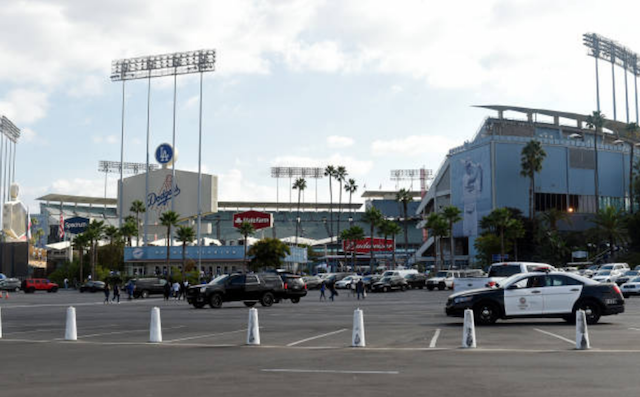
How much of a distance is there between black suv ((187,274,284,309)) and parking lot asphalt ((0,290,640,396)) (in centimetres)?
1395

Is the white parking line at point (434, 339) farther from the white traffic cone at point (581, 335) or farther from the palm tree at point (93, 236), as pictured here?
the palm tree at point (93, 236)

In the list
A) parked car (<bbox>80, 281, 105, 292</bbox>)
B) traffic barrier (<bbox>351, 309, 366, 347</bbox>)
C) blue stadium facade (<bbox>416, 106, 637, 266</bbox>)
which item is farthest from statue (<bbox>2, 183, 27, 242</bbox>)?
traffic barrier (<bbox>351, 309, 366, 347</bbox>)

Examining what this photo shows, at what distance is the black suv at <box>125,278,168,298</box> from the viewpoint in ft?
179

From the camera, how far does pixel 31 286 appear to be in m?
73.3

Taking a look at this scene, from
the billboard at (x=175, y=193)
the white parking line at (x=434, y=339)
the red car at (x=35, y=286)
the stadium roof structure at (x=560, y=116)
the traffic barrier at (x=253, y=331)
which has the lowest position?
the red car at (x=35, y=286)

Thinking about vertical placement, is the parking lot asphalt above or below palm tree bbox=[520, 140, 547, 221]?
below

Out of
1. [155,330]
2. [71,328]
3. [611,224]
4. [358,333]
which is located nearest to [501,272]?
[358,333]

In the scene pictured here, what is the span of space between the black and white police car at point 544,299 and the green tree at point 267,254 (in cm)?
6183

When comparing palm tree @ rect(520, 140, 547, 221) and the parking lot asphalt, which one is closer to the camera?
the parking lot asphalt

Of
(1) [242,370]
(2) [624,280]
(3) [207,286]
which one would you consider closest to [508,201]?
(2) [624,280]

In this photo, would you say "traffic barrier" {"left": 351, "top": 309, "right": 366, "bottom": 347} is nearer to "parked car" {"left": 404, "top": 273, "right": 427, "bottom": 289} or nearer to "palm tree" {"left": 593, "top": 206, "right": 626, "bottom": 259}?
"parked car" {"left": 404, "top": 273, "right": 427, "bottom": 289}

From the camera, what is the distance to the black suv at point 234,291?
35.2 meters

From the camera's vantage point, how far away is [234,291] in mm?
35812

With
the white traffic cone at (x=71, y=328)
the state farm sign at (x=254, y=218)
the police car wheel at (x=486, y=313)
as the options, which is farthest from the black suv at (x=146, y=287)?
the police car wheel at (x=486, y=313)
